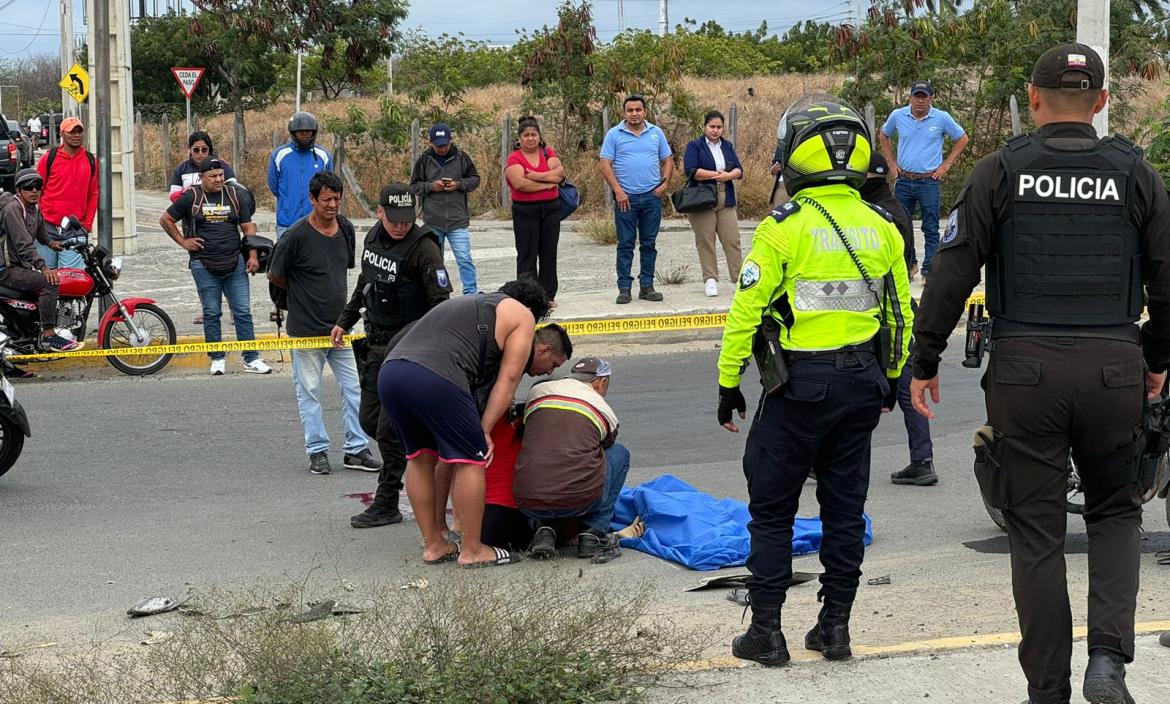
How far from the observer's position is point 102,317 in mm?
12562

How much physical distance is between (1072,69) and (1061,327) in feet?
2.53

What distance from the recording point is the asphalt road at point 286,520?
6.20 metres

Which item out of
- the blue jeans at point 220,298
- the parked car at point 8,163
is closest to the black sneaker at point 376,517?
the blue jeans at point 220,298

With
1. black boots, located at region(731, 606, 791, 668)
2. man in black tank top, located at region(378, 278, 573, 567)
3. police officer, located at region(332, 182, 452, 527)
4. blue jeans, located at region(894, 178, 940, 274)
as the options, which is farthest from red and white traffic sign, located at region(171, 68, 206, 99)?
black boots, located at region(731, 606, 791, 668)

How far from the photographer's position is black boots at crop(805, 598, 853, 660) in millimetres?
5129

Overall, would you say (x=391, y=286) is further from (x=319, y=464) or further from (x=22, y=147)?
(x=22, y=147)

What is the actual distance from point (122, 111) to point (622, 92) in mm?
10157

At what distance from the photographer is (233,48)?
3588cm

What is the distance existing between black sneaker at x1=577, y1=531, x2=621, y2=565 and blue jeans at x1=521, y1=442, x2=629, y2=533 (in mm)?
74

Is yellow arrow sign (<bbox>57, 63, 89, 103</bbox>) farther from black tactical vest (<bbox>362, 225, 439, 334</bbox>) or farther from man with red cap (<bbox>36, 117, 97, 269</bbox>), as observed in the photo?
black tactical vest (<bbox>362, 225, 439, 334</bbox>)

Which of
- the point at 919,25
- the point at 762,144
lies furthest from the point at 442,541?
the point at 762,144

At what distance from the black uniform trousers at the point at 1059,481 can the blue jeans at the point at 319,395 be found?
5389 millimetres

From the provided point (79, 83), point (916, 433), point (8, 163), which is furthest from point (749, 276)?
point (8, 163)

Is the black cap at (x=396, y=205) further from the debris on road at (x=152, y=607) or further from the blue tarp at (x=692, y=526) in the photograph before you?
the debris on road at (x=152, y=607)
